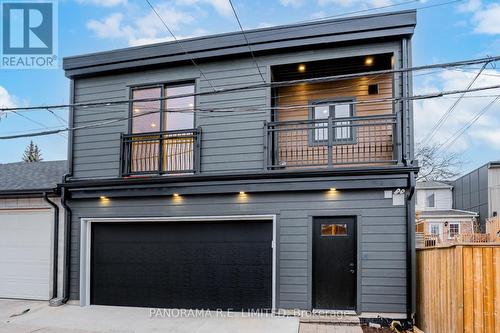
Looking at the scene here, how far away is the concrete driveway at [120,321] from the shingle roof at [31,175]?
282 centimetres

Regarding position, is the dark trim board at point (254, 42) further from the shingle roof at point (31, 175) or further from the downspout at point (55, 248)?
the downspout at point (55, 248)

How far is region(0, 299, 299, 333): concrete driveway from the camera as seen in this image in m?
6.12

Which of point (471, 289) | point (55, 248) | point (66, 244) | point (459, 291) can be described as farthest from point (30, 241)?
point (471, 289)

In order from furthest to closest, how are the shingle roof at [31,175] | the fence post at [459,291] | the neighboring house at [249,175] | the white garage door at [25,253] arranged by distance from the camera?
1. the shingle roof at [31,175]
2. the white garage door at [25,253]
3. the neighboring house at [249,175]
4. the fence post at [459,291]

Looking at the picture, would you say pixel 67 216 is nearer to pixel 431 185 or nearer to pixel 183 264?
pixel 183 264

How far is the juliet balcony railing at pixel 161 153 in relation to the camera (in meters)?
7.62

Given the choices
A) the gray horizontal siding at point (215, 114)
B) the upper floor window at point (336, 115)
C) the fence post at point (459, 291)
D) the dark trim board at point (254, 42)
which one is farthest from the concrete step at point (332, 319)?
the dark trim board at point (254, 42)

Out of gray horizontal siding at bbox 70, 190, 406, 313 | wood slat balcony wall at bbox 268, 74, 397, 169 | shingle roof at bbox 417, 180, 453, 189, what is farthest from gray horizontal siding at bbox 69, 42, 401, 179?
shingle roof at bbox 417, 180, 453, 189

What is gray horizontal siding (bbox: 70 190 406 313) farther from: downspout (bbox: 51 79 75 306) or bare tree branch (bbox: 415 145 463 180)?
bare tree branch (bbox: 415 145 463 180)

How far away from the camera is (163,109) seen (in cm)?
800

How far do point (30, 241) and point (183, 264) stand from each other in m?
3.93

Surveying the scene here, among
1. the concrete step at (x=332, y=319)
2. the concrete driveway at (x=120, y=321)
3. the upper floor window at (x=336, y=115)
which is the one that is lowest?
the concrete driveway at (x=120, y=321)

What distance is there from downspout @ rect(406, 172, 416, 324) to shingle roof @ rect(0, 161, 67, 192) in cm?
767

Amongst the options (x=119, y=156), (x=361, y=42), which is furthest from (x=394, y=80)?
(x=119, y=156)
